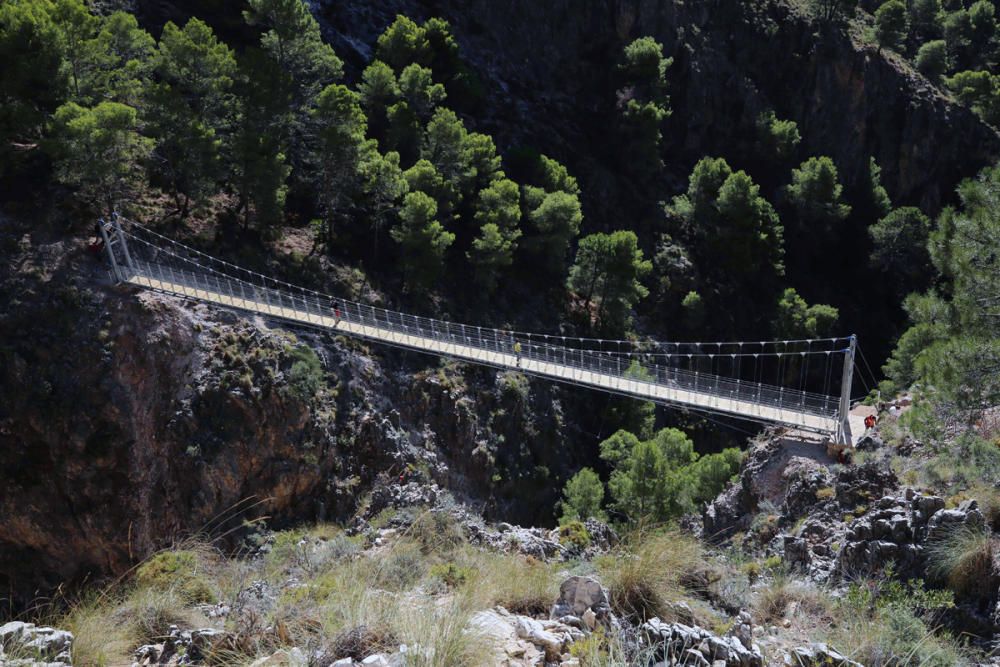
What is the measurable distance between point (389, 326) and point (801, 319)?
2284 cm

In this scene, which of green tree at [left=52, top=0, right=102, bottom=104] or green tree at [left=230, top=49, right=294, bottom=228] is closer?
green tree at [left=52, top=0, right=102, bottom=104]

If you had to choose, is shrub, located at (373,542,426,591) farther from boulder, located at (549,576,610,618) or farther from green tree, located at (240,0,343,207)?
green tree, located at (240,0,343,207)

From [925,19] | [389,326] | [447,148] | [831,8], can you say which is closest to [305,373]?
[389,326]

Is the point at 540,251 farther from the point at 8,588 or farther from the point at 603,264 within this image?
the point at 8,588

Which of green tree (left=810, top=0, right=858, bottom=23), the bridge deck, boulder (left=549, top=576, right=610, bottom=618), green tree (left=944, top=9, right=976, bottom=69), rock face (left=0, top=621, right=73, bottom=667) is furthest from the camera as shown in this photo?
green tree (left=944, top=9, right=976, bottom=69)

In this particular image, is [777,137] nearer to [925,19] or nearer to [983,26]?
[925,19]

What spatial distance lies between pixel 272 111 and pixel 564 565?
2214 centimetres

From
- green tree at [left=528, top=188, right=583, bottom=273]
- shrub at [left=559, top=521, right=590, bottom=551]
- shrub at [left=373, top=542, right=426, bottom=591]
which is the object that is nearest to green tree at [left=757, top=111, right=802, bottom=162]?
green tree at [left=528, top=188, right=583, bottom=273]

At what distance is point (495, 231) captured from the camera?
29.7 meters

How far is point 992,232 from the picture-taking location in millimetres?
11164

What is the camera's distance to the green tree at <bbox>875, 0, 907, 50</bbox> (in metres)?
48.3

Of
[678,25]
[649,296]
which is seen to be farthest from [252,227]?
[678,25]

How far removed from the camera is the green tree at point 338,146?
26531 millimetres

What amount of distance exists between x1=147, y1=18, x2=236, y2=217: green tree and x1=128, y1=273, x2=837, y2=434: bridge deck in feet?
13.6
